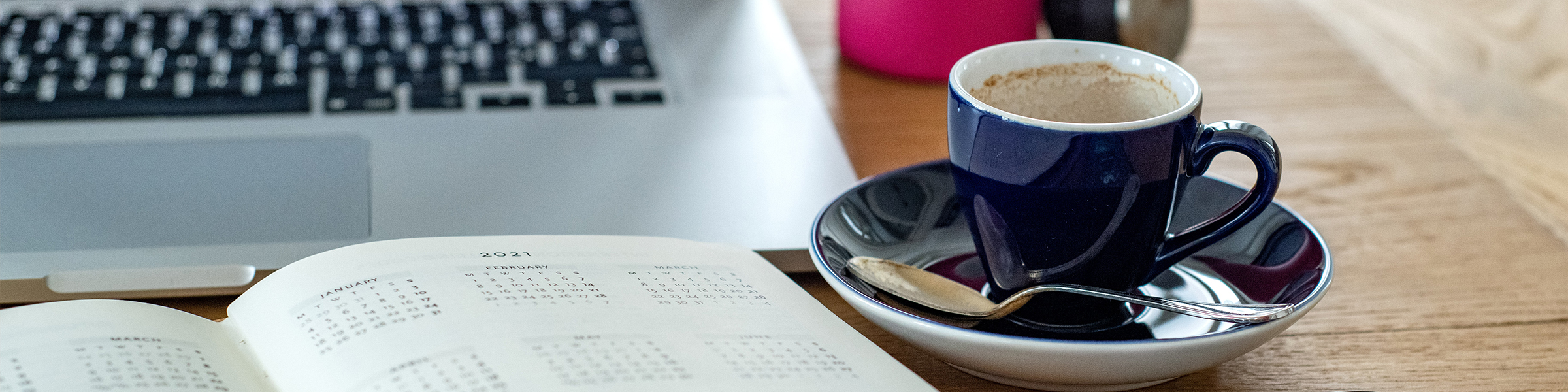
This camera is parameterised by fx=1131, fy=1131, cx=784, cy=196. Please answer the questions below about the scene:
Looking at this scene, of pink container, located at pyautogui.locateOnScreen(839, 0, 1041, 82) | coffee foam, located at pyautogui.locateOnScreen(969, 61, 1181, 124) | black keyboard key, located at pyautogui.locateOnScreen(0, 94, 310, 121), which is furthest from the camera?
pink container, located at pyautogui.locateOnScreen(839, 0, 1041, 82)

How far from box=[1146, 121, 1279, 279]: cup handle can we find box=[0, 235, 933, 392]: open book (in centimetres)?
13

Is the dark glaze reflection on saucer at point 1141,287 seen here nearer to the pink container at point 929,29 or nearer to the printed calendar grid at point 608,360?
the printed calendar grid at point 608,360

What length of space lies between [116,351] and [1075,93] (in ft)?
1.13

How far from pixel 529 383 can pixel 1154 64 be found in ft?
0.83

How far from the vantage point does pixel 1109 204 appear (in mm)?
388

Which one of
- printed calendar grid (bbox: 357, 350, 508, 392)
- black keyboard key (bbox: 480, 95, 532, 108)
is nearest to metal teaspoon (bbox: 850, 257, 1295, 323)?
printed calendar grid (bbox: 357, 350, 508, 392)

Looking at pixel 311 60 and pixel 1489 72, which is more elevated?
pixel 311 60

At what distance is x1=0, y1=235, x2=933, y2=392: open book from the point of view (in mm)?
340

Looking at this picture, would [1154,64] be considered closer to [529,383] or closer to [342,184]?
[529,383]

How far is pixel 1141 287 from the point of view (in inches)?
17.7

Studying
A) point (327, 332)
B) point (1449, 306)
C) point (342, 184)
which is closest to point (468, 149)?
point (342, 184)

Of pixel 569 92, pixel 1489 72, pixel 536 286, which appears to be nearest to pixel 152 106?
pixel 569 92

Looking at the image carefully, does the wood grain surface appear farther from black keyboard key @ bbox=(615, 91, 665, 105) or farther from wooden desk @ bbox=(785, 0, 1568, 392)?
black keyboard key @ bbox=(615, 91, 665, 105)

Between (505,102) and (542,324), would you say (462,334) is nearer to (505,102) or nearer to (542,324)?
(542,324)
